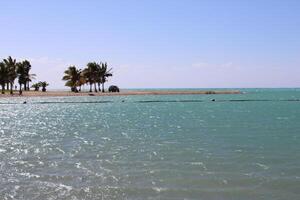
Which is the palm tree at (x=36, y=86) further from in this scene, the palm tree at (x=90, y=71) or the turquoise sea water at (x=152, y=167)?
the turquoise sea water at (x=152, y=167)

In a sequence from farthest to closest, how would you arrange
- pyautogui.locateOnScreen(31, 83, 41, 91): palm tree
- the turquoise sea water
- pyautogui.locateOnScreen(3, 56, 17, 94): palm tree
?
pyautogui.locateOnScreen(31, 83, 41, 91): palm tree → pyautogui.locateOnScreen(3, 56, 17, 94): palm tree → the turquoise sea water

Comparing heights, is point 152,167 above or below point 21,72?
below

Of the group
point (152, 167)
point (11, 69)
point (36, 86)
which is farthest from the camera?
point (36, 86)

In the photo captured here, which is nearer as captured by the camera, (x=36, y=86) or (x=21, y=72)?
(x=21, y=72)

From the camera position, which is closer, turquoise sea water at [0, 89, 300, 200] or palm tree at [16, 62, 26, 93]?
turquoise sea water at [0, 89, 300, 200]

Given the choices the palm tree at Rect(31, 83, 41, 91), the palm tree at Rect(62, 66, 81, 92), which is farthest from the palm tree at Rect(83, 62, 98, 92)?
the palm tree at Rect(31, 83, 41, 91)

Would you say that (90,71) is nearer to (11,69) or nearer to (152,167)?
(11,69)

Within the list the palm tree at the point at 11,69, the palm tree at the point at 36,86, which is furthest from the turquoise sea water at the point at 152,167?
the palm tree at the point at 36,86

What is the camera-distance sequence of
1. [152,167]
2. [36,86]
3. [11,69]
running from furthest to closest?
[36,86], [11,69], [152,167]

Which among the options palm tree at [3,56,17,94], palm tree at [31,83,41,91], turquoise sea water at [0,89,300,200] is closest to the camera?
turquoise sea water at [0,89,300,200]

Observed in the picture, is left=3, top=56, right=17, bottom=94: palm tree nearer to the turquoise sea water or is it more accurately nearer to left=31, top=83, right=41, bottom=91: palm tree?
left=31, top=83, right=41, bottom=91: palm tree

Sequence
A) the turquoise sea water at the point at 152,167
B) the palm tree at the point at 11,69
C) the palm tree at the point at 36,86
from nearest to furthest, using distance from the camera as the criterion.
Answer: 1. the turquoise sea water at the point at 152,167
2. the palm tree at the point at 11,69
3. the palm tree at the point at 36,86

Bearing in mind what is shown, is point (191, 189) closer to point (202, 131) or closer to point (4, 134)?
point (202, 131)

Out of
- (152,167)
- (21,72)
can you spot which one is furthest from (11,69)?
(152,167)
